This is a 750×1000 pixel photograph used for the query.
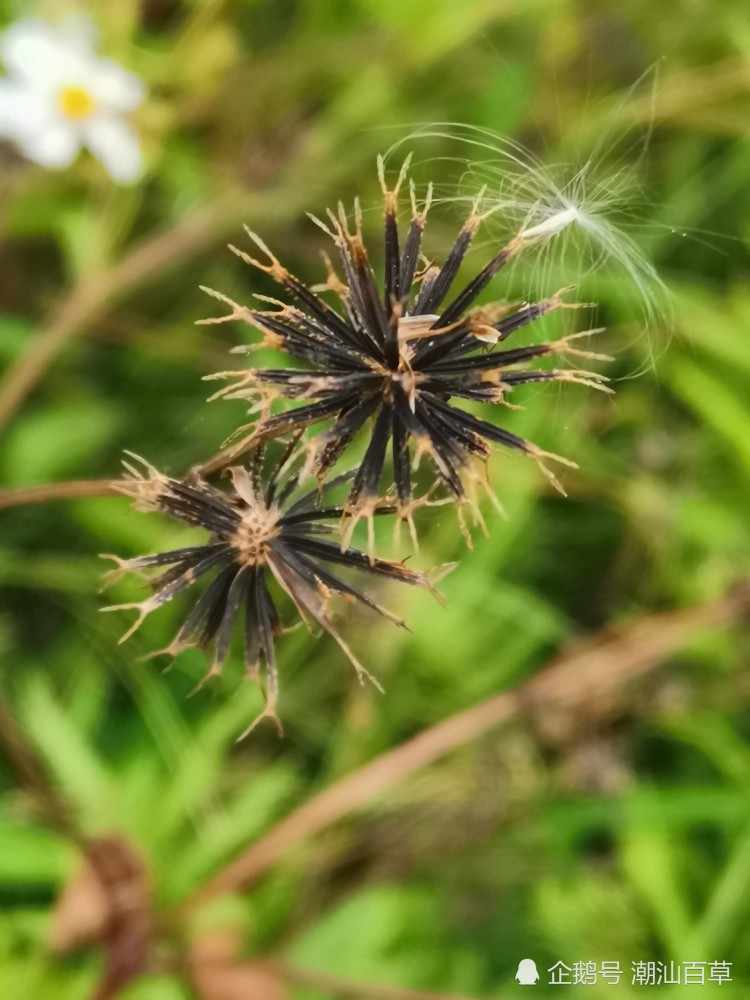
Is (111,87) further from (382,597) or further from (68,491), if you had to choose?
(68,491)

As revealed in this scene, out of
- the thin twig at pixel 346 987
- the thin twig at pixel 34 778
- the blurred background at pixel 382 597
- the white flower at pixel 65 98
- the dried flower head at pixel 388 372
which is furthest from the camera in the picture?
the white flower at pixel 65 98

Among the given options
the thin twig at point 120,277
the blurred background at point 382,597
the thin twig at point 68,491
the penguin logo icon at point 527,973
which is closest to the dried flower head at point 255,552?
the thin twig at point 68,491

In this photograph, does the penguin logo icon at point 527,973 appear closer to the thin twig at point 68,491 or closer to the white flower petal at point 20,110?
the thin twig at point 68,491

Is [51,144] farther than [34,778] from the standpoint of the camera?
Yes

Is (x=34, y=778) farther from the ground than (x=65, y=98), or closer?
closer

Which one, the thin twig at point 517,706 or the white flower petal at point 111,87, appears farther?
the white flower petal at point 111,87

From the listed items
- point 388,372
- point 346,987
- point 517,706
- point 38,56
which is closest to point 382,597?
point 517,706

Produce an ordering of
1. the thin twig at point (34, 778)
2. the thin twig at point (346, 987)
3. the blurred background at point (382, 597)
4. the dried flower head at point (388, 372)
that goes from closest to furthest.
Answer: the dried flower head at point (388, 372)
the thin twig at point (34, 778)
the thin twig at point (346, 987)
the blurred background at point (382, 597)

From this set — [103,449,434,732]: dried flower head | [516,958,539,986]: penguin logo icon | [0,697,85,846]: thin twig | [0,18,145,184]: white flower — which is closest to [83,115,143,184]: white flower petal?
[0,18,145,184]: white flower
